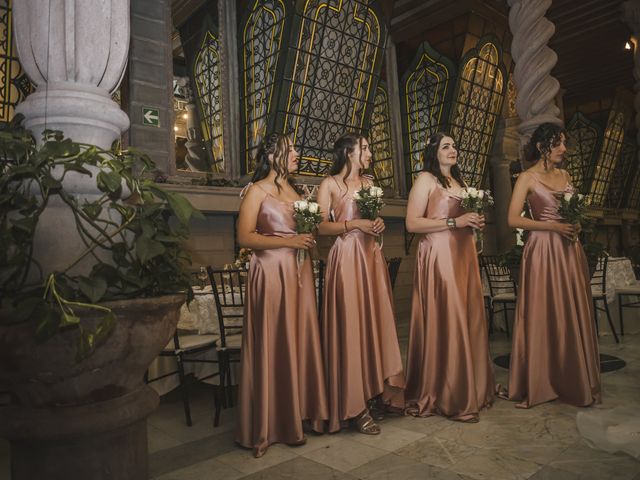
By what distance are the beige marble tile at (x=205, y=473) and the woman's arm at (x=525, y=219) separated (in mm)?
2227

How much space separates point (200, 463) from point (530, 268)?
2263 mm

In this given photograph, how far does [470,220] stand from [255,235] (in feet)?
4.18

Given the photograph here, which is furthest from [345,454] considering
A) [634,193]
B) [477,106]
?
[634,193]

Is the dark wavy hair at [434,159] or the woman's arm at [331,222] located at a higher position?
the dark wavy hair at [434,159]

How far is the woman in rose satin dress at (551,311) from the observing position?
301 centimetres

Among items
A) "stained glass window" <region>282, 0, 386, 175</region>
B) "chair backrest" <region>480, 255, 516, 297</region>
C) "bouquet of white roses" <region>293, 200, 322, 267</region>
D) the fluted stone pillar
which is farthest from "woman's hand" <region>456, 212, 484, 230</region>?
"stained glass window" <region>282, 0, 386, 175</region>

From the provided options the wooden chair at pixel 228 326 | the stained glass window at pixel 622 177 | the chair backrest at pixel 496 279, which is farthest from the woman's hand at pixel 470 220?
the stained glass window at pixel 622 177

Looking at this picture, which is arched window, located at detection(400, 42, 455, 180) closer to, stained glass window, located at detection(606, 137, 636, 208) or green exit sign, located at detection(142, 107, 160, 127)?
green exit sign, located at detection(142, 107, 160, 127)

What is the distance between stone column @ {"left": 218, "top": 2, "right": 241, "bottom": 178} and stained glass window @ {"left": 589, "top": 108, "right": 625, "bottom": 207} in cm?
1044

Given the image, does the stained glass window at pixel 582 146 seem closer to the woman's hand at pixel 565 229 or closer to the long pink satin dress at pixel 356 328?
the woman's hand at pixel 565 229

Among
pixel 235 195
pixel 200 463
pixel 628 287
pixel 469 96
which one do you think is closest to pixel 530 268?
pixel 200 463

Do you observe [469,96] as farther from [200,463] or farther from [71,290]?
[71,290]

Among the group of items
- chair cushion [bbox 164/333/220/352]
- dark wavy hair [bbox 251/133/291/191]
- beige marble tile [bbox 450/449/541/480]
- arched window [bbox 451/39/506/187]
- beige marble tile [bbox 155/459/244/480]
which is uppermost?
arched window [bbox 451/39/506/187]

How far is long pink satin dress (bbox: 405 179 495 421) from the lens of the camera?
2.85 m
